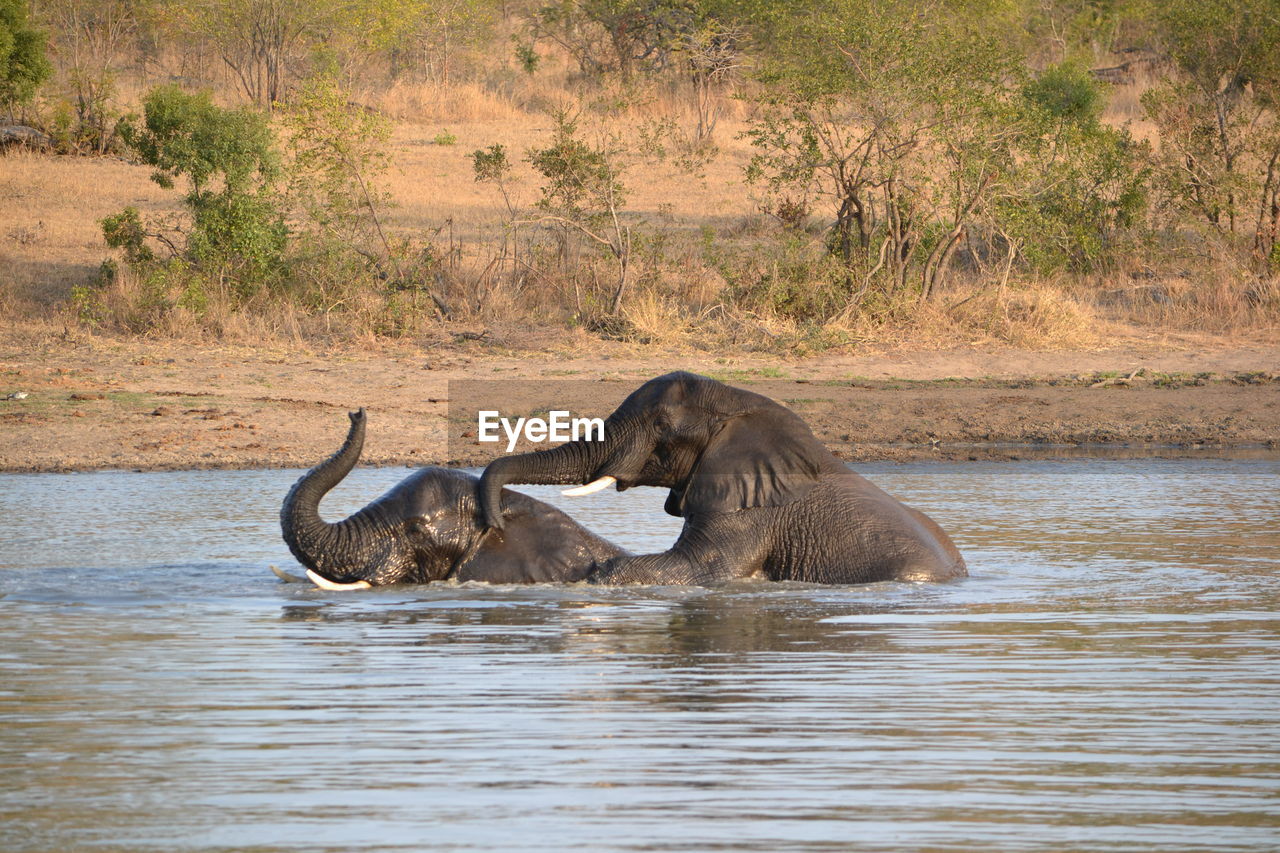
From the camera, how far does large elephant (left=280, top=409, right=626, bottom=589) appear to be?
25.3 feet

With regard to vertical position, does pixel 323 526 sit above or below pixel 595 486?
below

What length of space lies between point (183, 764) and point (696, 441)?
351cm

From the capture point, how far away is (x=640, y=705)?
5.62 metres

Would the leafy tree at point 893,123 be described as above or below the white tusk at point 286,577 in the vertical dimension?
above

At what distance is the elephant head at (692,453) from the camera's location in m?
7.80

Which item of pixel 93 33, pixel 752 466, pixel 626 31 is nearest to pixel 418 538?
pixel 752 466

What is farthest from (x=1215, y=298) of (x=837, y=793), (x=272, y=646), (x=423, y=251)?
(x=837, y=793)

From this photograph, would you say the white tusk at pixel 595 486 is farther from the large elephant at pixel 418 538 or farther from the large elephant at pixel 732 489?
the large elephant at pixel 418 538

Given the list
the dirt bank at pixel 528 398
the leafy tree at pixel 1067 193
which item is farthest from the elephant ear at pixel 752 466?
the leafy tree at pixel 1067 193

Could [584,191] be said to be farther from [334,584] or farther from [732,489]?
[334,584]

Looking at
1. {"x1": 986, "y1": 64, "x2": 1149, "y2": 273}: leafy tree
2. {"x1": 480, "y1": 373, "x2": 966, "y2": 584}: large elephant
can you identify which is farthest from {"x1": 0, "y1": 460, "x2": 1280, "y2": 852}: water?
{"x1": 986, "y1": 64, "x2": 1149, "y2": 273}: leafy tree

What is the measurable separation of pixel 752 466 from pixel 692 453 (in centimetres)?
27

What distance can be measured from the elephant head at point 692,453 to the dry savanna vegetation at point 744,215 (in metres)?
8.64

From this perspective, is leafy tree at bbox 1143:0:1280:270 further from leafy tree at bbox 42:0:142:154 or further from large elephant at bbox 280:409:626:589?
leafy tree at bbox 42:0:142:154
